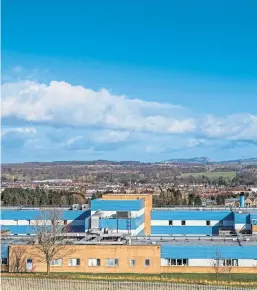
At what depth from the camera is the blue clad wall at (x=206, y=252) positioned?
3559 cm

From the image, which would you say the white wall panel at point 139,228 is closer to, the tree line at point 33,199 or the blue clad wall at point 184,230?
the blue clad wall at point 184,230

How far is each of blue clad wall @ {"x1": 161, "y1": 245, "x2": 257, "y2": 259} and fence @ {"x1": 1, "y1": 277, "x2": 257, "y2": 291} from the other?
9894 mm

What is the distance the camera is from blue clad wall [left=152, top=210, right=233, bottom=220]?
175ft

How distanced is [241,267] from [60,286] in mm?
14647

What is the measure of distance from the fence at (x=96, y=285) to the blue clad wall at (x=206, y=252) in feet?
32.5

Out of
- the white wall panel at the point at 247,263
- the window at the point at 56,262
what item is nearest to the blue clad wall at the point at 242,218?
the white wall panel at the point at 247,263

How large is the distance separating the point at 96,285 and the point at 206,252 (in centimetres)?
1220

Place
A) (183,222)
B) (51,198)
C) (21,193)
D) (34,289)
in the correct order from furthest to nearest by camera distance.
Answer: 1. (21,193)
2. (51,198)
3. (183,222)
4. (34,289)

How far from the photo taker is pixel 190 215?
53281 millimetres

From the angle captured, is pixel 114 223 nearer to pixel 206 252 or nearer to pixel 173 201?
pixel 206 252

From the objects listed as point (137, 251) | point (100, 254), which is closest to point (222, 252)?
point (137, 251)

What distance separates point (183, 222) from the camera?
53375 millimetres

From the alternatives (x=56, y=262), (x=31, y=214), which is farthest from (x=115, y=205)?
(x=56, y=262)

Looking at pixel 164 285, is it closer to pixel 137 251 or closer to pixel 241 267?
pixel 137 251
